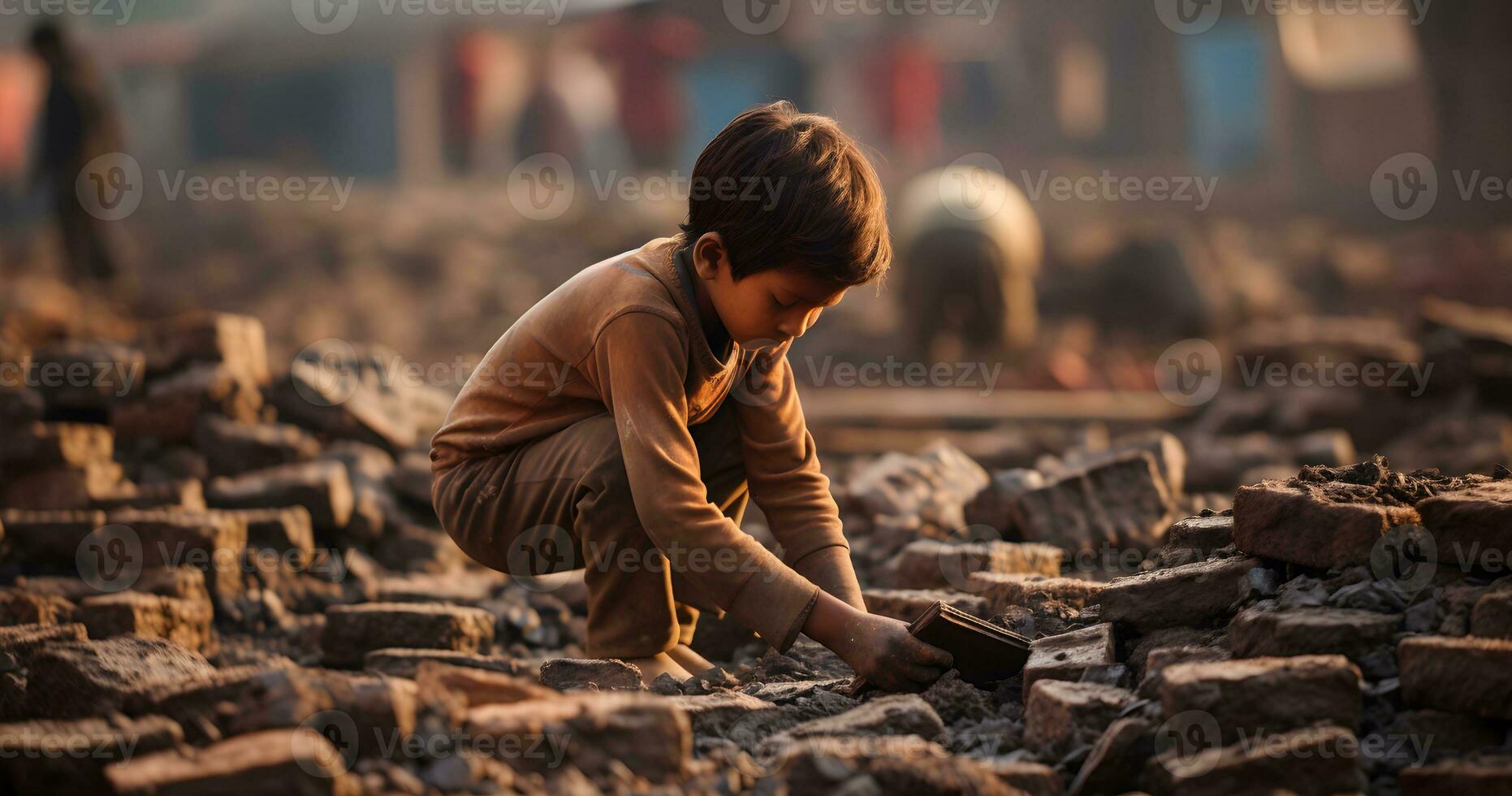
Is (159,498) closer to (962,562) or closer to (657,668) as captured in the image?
(657,668)

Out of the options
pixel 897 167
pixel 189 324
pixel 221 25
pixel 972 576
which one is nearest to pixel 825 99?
pixel 897 167

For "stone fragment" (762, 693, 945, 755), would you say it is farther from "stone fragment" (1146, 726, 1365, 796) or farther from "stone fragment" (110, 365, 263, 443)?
"stone fragment" (110, 365, 263, 443)

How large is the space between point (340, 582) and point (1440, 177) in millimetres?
15915

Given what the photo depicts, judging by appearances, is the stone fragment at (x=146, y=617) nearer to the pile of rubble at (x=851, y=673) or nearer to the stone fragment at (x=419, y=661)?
the pile of rubble at (x=851, y=673)

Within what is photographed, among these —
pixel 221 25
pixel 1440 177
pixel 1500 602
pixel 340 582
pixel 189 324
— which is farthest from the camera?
pixel 221 25

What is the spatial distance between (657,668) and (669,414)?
23.6 inches

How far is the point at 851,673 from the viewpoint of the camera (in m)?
3.00

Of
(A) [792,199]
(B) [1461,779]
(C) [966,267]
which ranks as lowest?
(B) [1461,779]

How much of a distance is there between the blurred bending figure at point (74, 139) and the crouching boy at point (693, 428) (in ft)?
33.1

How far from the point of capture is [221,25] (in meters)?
23.7

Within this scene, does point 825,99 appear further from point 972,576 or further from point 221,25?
point 972,576

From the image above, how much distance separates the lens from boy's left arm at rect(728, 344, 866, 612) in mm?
2998

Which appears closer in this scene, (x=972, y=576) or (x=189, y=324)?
(x=972, y=576)

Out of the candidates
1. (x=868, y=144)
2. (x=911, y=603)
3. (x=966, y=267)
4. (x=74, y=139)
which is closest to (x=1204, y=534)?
(x=911, y=603)
